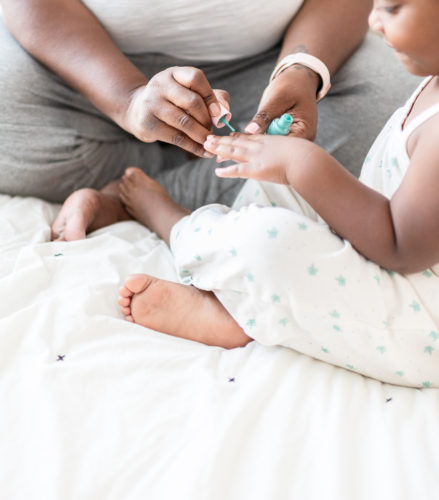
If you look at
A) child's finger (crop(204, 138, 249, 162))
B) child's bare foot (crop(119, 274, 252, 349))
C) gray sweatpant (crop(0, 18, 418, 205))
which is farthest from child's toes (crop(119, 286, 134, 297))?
gray sweatpant (crop(0, 18, 418, 205))

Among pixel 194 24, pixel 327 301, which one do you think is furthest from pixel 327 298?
pixel 194 24

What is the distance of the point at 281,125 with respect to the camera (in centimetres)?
75

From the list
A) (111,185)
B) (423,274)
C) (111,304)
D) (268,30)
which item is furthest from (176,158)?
(423,274)

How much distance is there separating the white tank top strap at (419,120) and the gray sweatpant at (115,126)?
32 centimetres

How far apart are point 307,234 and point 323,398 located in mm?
200

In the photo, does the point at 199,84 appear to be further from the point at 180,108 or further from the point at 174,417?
the point at 174,417

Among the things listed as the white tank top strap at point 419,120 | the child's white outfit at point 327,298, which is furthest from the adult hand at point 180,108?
the white tank top strap at point 419,120

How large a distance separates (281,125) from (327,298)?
243 millimetres

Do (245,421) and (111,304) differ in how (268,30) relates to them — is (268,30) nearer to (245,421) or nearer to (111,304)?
(111,304)

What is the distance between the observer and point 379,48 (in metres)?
1.16

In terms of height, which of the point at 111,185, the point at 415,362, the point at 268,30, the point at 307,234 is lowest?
the point at 111,185

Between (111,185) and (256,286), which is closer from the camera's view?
(256,286)

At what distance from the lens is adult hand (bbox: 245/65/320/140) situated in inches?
32.3

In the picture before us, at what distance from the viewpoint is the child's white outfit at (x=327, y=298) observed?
2.25ft
